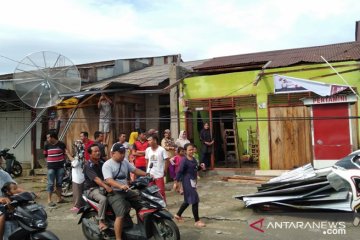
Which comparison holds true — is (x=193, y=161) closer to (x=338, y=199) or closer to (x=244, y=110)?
(x=338, y=199)

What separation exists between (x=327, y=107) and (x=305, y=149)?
167 centimetres

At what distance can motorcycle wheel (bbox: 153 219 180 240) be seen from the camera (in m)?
5.05

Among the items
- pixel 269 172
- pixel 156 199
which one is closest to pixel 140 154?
pixel 156 199

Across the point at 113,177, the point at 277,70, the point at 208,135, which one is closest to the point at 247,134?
the point at 208,135

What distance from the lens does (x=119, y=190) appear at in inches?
208

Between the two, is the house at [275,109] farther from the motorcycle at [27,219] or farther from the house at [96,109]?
the motorcycle at [27,219]

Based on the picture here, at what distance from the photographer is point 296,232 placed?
5.95 metres

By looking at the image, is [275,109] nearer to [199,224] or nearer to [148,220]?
[199,224]

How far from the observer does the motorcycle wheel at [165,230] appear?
16.6ft

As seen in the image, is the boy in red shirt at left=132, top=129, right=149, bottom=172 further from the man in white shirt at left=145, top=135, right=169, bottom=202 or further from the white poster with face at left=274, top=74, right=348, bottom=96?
the white poster with face at left=274, top=74, right=348, bottom=96

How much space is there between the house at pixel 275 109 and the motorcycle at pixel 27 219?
4948 mm

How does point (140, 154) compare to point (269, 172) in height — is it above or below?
above

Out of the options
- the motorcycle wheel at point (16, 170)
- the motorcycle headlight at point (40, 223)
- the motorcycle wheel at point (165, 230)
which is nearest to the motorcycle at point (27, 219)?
the motorcycle headlight at point (40, 223)

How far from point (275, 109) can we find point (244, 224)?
537 centimetres
